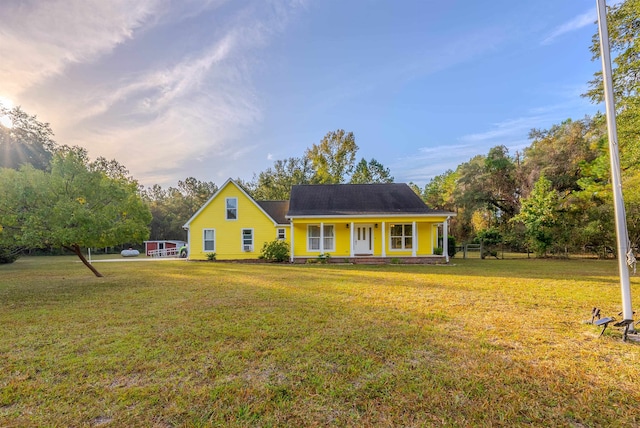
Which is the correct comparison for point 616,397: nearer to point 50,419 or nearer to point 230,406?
point 230,406

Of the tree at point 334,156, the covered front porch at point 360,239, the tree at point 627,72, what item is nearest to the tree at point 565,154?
the tree at point 627,72

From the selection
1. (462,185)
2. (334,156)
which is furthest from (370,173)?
(462,185)

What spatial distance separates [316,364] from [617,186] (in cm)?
510

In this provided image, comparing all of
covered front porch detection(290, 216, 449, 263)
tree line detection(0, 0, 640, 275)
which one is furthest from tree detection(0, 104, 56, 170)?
covered front porch detection(290, 216, 449, 263)

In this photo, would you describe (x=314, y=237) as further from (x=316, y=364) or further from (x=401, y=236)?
(x=316, y=364)

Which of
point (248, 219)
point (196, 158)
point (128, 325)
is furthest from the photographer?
point (196, 158)

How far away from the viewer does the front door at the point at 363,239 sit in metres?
17.6

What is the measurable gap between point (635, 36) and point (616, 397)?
14642 millimetres

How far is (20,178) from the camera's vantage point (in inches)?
304

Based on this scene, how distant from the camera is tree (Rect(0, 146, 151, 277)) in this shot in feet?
25.3

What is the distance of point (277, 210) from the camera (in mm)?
20828

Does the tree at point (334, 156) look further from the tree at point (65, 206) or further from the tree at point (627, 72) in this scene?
the tree at point (65, 206)

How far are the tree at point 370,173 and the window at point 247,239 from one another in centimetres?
1763

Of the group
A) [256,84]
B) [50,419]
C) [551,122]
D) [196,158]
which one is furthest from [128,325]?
[551,122]
